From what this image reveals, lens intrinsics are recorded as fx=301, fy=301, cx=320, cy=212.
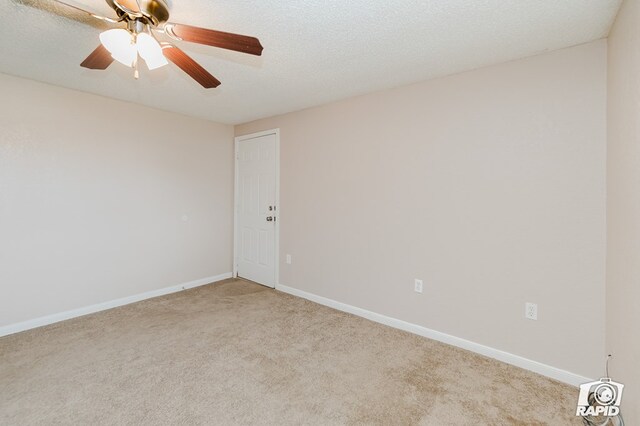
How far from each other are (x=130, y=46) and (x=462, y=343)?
313cm

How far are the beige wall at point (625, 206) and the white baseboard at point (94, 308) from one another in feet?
13.7

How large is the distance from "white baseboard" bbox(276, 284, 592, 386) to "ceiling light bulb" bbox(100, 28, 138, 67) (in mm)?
2842

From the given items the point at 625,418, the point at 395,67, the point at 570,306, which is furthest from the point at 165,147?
the point at 625,418

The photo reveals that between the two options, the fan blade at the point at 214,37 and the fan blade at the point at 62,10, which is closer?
the fan blade at the point at 214,37

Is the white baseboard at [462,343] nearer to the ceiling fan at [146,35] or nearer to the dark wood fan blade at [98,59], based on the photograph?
the ceiling fan at [146,35]

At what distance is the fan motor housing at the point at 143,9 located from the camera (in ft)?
4.86

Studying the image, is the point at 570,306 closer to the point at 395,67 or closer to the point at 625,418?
the point at 625,418

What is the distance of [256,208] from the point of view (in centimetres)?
430

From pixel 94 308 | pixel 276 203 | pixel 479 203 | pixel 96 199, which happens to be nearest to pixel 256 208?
pixel 276 203

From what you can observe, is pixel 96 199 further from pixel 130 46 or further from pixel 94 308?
pixel 130 46

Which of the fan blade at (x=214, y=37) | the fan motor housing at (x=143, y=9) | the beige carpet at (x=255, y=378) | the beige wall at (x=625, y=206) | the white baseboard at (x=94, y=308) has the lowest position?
the beige carpet at (x=255, y=378)

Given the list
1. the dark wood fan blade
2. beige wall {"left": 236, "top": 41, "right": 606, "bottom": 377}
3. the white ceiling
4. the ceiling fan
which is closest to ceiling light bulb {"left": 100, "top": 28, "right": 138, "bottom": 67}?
the ceiling fan

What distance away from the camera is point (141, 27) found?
161 cm

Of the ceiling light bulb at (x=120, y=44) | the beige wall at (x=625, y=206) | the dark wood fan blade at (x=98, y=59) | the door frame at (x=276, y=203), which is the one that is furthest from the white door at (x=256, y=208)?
the beige wall at (x=625, y=206)
